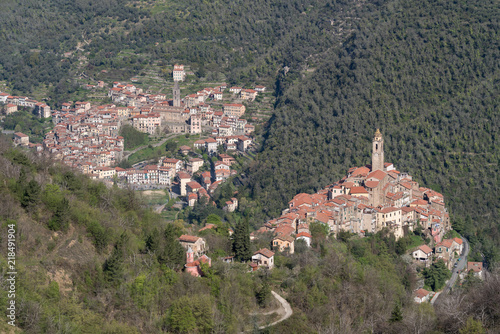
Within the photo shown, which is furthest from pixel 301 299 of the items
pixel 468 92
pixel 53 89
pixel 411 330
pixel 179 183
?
pixel 53 89

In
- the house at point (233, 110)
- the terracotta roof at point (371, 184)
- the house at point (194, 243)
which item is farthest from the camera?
the house at point (233, 110)

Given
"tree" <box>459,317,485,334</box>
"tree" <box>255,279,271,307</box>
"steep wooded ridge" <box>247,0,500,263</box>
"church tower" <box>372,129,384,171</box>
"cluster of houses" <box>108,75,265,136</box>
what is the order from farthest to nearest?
"cluster of houses" <box>108,75,265,136</box>
"steep wooded ridge" <box>247,0,500,263</box>
"church tower" <box>372,129,384,171</box>
"tree" <box>255,279,271,307</box>
"tree" <box>459,317,485,334</box>

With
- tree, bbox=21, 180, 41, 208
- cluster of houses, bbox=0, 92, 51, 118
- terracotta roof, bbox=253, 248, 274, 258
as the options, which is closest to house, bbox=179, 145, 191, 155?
cluster of houses, bbox=0, 92, 51, 118

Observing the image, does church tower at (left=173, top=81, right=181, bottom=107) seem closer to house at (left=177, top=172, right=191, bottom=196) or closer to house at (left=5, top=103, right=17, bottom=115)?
house at (left=177, top=172, right=191, bottom=196)

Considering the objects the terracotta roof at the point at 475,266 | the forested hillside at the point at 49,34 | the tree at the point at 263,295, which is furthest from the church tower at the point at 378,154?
the forested hillside at the point at 49,34

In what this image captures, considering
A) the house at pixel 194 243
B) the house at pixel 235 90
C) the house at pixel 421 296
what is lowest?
the house at pixel 421 296

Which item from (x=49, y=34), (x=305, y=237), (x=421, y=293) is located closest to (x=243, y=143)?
(x=305, y=237)

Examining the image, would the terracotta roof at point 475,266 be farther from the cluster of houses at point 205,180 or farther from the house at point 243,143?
the house at point 243,143
